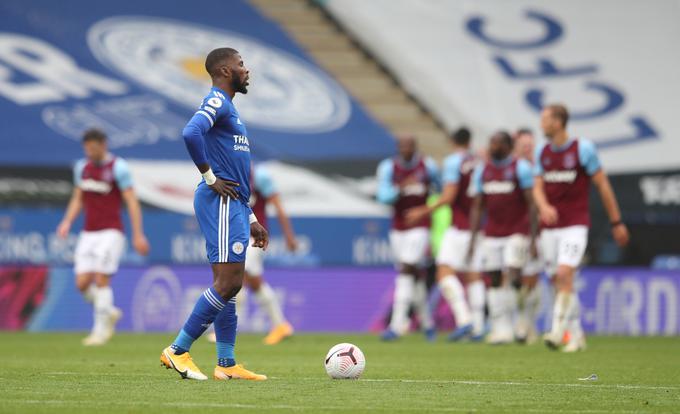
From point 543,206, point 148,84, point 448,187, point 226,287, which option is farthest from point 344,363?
point 148,84

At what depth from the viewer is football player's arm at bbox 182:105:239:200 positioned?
8.07 metres

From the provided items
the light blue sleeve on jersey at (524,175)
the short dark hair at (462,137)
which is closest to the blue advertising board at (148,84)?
the short dark hair at (462,137)

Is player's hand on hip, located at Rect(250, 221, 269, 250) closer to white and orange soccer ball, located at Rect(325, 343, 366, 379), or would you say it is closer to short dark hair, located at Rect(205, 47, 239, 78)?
white and orange soccer ball, located at Rect(325, 343, 366, 379)

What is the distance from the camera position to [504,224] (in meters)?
14.6

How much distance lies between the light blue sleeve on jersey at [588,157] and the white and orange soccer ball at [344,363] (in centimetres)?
470

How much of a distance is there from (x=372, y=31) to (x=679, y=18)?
5.68m

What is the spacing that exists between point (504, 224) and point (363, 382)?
6419 millimetres

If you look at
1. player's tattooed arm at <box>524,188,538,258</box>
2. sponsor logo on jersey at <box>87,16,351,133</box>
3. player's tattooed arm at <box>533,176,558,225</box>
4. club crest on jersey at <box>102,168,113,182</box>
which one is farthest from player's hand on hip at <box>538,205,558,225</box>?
sponsor logo on jersey at <box>87,16,351,133</box>

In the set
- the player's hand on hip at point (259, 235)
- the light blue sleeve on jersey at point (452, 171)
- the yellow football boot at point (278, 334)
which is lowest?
the yellow football boot at point (278, 334)

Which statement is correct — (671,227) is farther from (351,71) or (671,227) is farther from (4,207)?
(4,207)

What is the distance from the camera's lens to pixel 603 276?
59.1ft

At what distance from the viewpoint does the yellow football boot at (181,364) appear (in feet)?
27.6

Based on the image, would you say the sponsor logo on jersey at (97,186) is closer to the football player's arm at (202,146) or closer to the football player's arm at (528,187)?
the football player's arm at (528,187)

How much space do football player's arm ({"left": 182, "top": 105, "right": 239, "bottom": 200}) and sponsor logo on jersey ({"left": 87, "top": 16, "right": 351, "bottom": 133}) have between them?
1342cm
